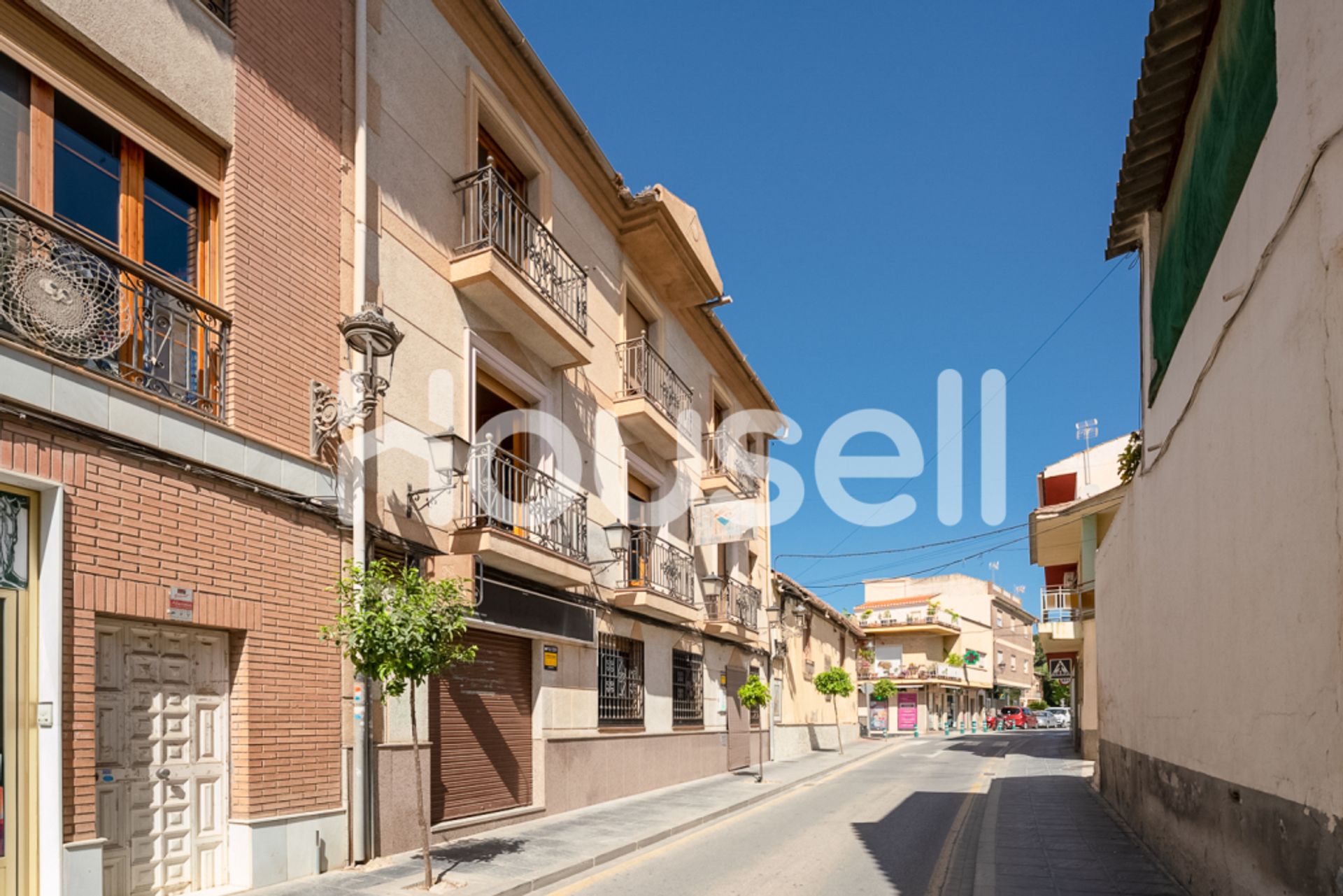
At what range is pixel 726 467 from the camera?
23.2m

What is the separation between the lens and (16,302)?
6.46 m

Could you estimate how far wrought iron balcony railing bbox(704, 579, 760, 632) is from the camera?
20875 millimetres

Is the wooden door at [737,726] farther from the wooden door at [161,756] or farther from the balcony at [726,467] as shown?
the wooden door at [161,756]

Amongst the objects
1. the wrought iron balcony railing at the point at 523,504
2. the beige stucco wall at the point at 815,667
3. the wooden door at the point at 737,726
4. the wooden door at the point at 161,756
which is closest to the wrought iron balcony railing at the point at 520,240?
the wrought iron balcony railing at the point at 523,504

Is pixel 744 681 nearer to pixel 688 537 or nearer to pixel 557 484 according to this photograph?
pixel 688 537

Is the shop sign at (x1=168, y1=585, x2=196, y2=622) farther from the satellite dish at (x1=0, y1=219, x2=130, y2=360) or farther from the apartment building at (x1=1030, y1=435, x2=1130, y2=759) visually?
the apartment building at (x1=1030, y1=435, x2=1130, y2=759)

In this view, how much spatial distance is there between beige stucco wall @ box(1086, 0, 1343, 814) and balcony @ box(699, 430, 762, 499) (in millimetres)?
12925

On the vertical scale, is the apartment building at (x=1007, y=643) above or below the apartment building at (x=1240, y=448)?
below

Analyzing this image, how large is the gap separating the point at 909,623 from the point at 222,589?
54.4 m

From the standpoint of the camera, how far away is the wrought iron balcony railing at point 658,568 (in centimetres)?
1762

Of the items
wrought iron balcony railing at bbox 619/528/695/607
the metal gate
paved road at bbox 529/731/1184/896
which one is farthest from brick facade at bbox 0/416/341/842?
the metal gate

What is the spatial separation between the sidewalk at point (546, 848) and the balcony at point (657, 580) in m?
2.95

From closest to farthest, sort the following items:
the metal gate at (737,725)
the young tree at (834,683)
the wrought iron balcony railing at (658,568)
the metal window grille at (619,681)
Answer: the metal window grille at (619,681) → the wrought iron balcony railing at (658,568) → the metal gate at (737,725) → the young tree at (834,683)

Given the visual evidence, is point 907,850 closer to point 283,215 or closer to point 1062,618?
point 283,215
